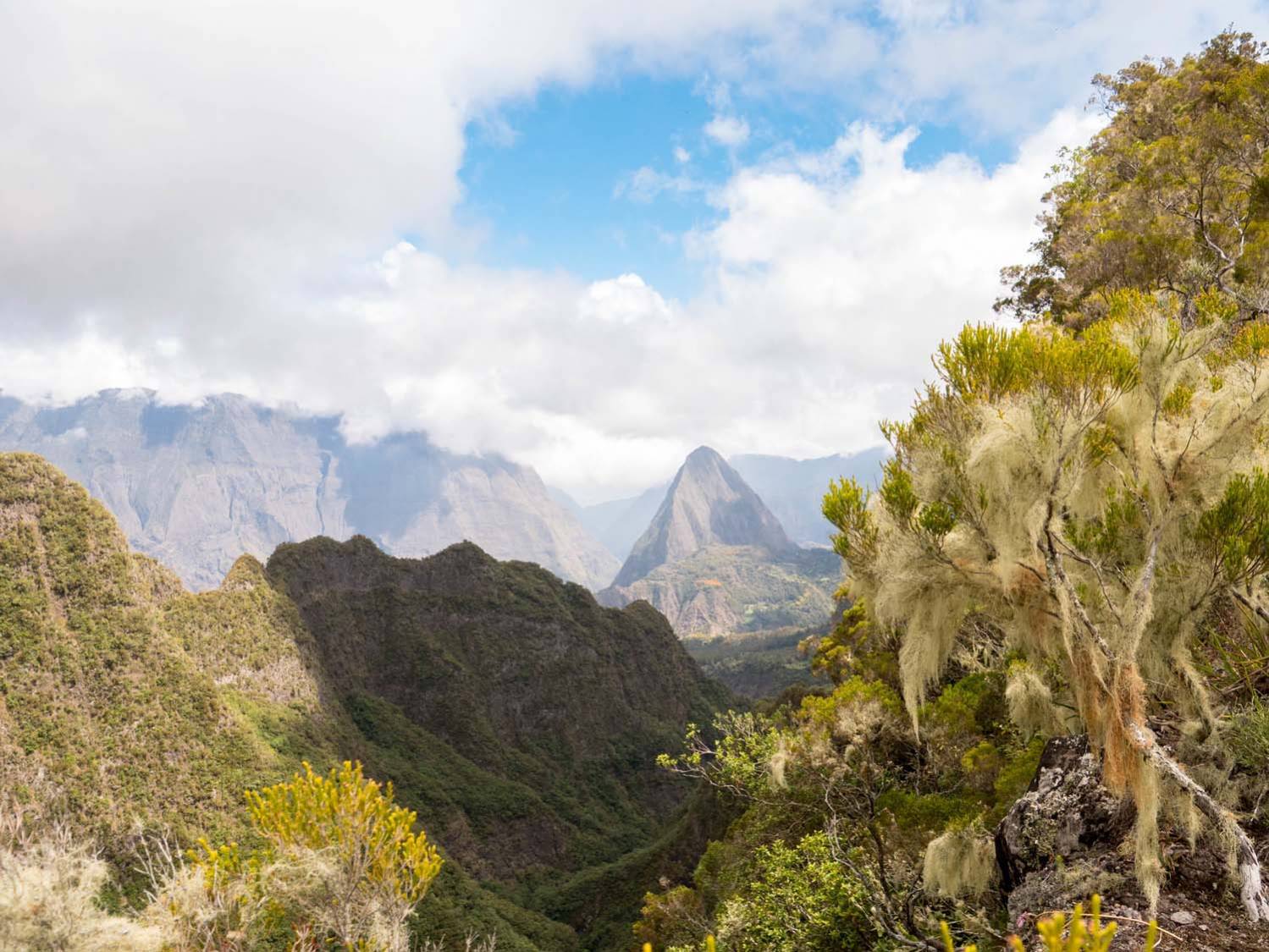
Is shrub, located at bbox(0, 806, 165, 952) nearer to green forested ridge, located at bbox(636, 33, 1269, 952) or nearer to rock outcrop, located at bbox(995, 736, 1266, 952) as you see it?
green forested ridge, located at bbox(636, 33, 1269, 952)

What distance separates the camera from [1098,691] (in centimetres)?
566

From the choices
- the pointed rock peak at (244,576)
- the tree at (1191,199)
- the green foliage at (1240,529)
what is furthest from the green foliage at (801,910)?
the pointed rock peak at (244,576)

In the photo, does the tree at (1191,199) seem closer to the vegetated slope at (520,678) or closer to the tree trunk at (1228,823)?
the tree trunk at (1228,823)

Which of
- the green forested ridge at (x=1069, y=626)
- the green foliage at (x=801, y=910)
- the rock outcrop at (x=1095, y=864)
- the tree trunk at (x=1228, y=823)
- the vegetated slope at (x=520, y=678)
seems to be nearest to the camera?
the tree trunk at (x=1228, y=823)

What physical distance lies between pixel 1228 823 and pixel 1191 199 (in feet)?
58.6

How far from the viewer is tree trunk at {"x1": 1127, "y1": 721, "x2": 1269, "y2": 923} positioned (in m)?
4.71

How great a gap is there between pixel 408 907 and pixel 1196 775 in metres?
11.6

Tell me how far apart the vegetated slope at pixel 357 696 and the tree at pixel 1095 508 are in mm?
56329

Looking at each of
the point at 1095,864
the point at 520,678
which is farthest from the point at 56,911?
the point at 520,678

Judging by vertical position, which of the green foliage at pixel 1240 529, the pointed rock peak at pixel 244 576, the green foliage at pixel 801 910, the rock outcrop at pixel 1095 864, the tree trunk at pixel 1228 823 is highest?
the pointed rock peak at pixel 244 576

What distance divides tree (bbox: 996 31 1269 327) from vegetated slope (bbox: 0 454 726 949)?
5843 centimetres

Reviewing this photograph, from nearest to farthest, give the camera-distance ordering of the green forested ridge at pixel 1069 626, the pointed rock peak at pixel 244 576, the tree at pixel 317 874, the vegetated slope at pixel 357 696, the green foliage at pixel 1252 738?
the green forested ridge at pixel 1069 626
the green foliage at pixel 1252 738
the tree at pixel 317 874
the vegetated slope at pixel 357 696
the pointed rock peak at pixel 244 576

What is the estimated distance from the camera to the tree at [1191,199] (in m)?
14.0

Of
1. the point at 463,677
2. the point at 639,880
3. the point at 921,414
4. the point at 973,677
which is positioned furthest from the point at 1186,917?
the point at 463,677
